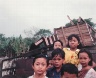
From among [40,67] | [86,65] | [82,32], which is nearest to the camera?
[40,67]

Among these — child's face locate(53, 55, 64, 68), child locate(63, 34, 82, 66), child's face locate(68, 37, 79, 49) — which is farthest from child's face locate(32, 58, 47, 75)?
child's face locate(68, 37, 79, 49)

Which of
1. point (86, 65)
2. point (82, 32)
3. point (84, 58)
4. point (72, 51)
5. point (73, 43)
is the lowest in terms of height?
point (86, 65)

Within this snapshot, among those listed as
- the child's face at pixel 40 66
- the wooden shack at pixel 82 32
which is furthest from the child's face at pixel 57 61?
the wooden shack at pixel 82 32

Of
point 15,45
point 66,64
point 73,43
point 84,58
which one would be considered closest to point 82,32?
point 73,43

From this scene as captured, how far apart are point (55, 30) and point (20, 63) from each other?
1.80 meters

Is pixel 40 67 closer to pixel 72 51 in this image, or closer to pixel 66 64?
pixel 66 64

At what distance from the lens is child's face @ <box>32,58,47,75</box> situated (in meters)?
2.90

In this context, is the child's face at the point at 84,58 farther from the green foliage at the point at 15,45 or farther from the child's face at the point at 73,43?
the green foliage at the point at 15,45

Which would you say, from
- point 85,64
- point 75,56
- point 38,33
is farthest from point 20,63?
point 38,33

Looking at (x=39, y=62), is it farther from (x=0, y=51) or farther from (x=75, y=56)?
(x=0, y=51)

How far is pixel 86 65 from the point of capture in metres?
3.32

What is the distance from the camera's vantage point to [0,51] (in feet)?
76.8

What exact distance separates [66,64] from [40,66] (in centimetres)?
36

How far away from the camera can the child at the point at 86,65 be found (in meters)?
3.09
